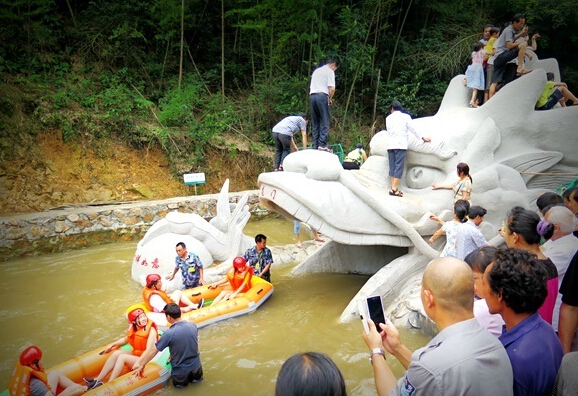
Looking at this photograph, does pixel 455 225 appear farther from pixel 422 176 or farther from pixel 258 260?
pixel 258 260

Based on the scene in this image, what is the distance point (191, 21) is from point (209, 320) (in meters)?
13.0

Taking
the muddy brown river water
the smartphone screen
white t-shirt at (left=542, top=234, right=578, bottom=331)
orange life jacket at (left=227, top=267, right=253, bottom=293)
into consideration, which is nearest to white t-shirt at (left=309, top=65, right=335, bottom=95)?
the muddy brown river water

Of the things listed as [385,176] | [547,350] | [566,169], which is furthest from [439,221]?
[547,350]

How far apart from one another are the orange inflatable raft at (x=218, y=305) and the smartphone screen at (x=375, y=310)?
3.79 meters

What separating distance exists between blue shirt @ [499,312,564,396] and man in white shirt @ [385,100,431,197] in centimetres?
451

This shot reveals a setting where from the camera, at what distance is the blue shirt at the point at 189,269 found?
6.76 meters

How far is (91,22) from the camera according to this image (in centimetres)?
→ 1492

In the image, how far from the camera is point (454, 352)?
73.4 inches

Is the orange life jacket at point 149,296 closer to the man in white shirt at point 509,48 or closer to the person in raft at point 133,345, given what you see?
the person in raft at point 133,345

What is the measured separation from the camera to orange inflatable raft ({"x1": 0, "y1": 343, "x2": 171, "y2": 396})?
4.25 meters

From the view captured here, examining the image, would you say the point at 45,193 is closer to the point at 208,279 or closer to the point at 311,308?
the point at 208,279

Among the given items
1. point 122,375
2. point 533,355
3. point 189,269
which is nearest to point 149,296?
point 189,269

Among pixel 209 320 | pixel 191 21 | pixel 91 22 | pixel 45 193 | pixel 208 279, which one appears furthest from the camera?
pixel 191 21

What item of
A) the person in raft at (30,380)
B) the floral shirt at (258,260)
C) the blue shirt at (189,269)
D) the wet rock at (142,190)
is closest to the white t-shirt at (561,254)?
the person in raft at (30,380)
